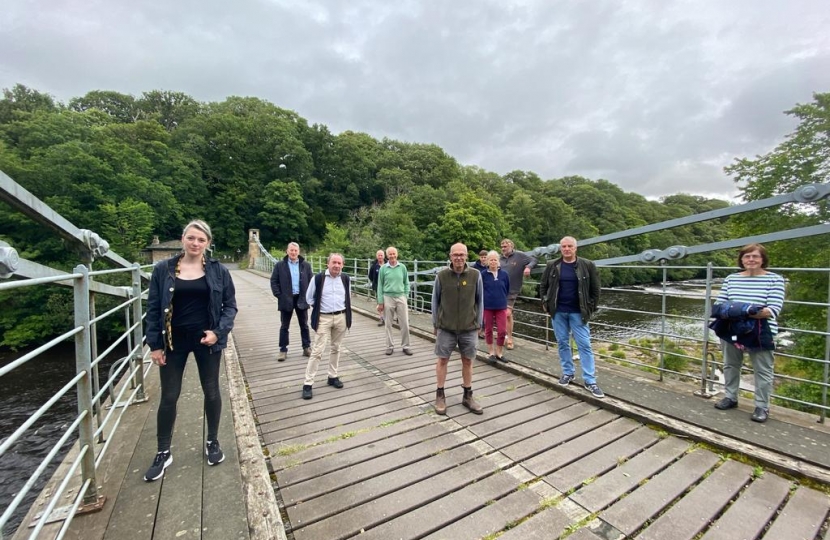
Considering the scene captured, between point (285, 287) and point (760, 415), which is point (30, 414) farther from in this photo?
point (760, 415)

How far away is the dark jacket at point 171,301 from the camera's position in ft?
7.57

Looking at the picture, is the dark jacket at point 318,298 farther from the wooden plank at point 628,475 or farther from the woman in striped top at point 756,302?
the woman in striped top at point 756,302

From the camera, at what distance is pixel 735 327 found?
3057 mm

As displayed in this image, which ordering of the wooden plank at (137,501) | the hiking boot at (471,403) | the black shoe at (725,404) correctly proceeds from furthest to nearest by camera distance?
the hiking boot at (471,403) < the black shoe at (725,404) < the wooden plank at (137,501)

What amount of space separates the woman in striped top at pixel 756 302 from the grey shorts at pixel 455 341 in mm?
2133

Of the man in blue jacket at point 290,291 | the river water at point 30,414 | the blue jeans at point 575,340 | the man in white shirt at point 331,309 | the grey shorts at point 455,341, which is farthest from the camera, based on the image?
the river water at point 30,414

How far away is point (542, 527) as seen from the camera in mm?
2041

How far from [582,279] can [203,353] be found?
11.1 ft

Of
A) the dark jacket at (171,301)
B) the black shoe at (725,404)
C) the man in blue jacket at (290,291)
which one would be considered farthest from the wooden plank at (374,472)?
the man in blue jacket at (290,291)

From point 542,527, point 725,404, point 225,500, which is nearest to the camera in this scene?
point 542,527

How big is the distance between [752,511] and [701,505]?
0.25 metres

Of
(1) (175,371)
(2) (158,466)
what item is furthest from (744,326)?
(2) (158,466)

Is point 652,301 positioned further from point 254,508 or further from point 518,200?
point 254,508

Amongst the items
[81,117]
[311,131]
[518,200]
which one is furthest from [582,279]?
[311,131]
